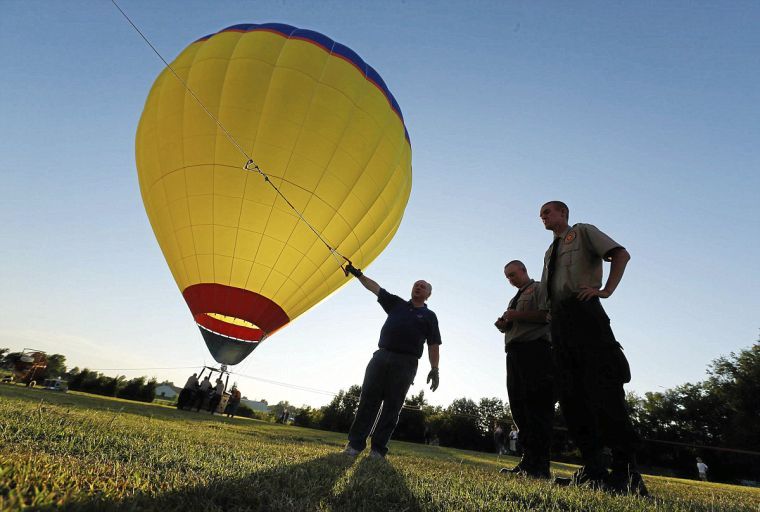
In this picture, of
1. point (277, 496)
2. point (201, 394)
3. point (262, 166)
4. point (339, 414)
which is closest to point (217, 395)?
point (201, 394)

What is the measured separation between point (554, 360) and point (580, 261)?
84 centimetres

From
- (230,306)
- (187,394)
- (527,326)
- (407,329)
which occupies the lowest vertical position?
(187,394)

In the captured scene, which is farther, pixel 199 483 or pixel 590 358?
pixel 590 358

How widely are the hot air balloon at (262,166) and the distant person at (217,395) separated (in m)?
6.25

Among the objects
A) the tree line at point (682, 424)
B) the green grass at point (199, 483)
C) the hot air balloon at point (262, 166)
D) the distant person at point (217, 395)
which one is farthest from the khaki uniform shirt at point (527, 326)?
the tree line at point (682, 424)

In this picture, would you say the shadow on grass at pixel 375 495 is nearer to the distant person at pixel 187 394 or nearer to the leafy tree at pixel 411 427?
the distant person at pixel 187 394

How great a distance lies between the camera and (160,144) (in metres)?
9.11

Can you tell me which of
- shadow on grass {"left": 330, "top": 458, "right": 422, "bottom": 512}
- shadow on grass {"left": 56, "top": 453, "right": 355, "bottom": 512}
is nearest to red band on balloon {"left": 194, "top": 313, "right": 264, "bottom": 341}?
shadow on grass {"left": 330, "top": 458, "right": 422, "bottom": 512}

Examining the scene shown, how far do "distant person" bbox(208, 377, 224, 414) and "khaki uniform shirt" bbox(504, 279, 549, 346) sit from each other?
44.8 feet

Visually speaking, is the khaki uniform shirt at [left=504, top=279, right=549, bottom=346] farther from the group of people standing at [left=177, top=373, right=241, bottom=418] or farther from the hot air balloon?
the group of people standing at [left=177, top=373, right=241, bottom=418]

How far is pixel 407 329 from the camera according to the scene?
14.5ft

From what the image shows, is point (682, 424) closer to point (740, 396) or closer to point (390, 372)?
point (740, 396)

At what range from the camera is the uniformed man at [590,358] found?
291 cm

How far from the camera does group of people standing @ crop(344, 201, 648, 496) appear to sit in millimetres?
2953
